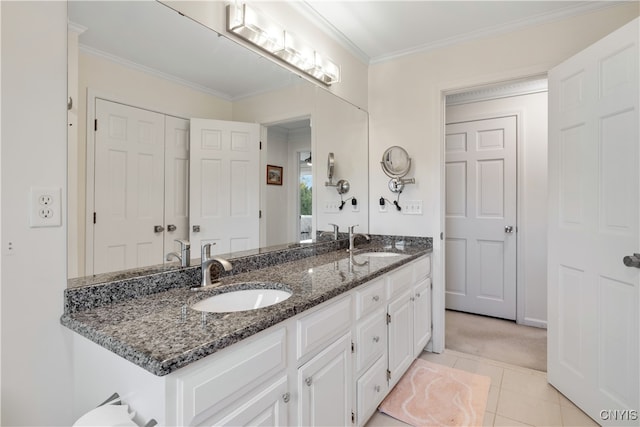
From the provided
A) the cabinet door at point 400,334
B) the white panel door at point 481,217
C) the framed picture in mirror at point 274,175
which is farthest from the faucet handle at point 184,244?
the white panel door at point 481,217

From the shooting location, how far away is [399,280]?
190 cm

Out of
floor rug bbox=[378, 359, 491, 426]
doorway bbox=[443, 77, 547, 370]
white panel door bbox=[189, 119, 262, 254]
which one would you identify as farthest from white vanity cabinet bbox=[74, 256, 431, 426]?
doorway bbox=[443, 77, 547, 370]

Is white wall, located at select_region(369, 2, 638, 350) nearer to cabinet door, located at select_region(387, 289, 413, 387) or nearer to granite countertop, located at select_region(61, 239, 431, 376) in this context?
cabinet door, located at select_region(387, 289, 413, 387)

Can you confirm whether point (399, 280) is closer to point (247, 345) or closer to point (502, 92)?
point (247, 345)

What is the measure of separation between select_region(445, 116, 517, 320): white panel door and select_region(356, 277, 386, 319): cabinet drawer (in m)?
2.04

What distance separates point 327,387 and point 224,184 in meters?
1.02

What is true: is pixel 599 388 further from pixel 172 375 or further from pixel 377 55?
pixel 377 55

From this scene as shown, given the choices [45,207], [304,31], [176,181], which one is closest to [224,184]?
[176,181]

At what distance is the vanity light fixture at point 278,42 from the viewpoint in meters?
1.56

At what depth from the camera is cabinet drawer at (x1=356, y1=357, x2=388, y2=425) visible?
Answer: 150cm

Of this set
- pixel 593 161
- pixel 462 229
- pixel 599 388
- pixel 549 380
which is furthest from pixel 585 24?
pixel 549 380

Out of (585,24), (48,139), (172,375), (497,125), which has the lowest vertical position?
(172,375)

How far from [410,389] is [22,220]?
2.08m

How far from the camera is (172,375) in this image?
0.72 meters
